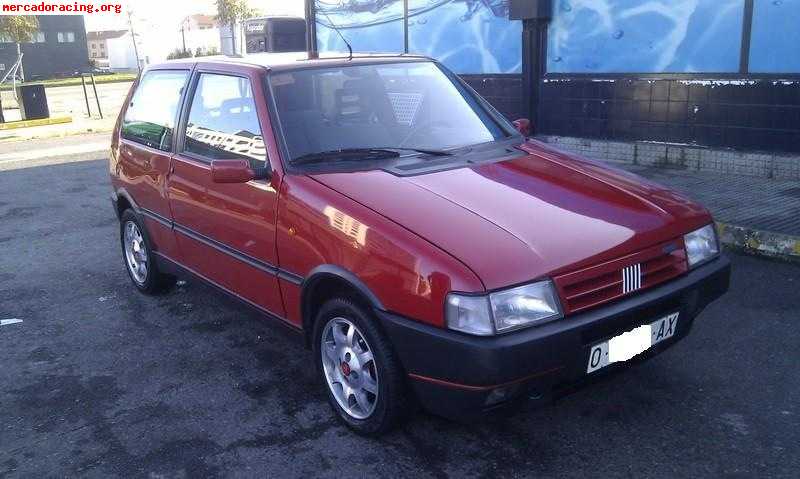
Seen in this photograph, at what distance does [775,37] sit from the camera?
789 cm

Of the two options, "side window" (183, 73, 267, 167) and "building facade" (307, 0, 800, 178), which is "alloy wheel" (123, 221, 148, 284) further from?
"building facade" (307, 0, 800, 178)

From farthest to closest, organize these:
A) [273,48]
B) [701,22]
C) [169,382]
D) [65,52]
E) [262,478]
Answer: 1. [65,52]
2. [273,48]
3. [701,22]
4. [169,382]
5. [262,478]

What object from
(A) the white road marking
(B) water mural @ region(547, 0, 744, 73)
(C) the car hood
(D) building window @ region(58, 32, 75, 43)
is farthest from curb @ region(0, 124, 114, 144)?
(D) building window @ region(58, 32, 75, 43)

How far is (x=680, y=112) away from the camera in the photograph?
884cm

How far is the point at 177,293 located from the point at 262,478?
111 inches

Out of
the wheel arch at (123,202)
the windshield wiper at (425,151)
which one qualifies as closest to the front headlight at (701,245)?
the windshield wiper at (425,151)

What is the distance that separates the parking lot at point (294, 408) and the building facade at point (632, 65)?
11.4 feet

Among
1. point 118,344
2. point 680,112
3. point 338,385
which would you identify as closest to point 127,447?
point 338,385

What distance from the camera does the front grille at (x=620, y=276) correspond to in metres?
2.85

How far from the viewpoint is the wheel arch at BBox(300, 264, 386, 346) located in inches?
120

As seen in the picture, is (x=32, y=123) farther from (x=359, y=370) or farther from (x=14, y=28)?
(x=359, y=370)

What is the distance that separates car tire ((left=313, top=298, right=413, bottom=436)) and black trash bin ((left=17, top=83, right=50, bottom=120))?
18423 mm

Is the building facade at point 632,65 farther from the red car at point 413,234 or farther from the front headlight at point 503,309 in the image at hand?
the front headlight at point 503,309

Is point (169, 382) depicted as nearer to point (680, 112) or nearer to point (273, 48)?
point (680, 112)
